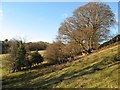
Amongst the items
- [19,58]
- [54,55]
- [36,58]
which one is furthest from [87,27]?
[36,58]

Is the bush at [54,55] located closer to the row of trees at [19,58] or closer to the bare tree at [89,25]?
the row of trees at [19,58]

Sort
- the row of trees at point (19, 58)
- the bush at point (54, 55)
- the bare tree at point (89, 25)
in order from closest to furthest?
the bare tree at point (89, 25)
the row of trees at point (19, 58)
the bush at point (54, 55)

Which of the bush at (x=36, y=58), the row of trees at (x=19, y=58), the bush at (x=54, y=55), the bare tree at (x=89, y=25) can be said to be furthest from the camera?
the bush at (x=36, y=58)

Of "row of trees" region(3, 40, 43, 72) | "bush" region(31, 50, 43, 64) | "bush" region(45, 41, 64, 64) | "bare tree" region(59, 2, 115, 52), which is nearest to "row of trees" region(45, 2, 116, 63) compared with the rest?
"bare tree" region(59, 2, 115, 52)

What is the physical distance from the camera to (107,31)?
163 ft

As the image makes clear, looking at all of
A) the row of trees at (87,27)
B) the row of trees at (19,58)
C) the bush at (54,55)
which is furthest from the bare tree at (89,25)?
the row of trees at (19,58)

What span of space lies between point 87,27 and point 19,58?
20.2m

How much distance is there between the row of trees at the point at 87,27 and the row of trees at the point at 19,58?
40.6 ft

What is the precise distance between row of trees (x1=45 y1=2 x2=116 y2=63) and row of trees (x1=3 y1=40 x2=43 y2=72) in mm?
12369

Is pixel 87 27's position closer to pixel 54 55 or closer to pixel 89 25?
pixel 89 25

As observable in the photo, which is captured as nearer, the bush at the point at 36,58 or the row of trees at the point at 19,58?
the row of trees at the point at 19,58

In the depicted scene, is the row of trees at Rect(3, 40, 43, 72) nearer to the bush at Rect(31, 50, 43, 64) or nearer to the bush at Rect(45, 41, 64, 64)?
the bush at Rect(31, 50, 43, 64)

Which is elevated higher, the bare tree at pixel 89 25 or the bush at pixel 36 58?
the bare tree at pixel 89 25

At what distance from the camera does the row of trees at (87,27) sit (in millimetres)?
48562
